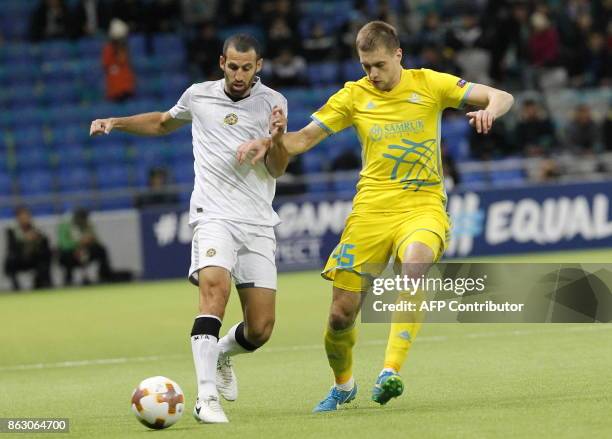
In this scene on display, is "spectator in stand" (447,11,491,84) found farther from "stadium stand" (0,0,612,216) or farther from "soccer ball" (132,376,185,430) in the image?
"soccer ball" (132,376,185,430)

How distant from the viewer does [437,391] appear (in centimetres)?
912

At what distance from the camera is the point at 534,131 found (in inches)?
932

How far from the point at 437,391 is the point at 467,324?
205 inches

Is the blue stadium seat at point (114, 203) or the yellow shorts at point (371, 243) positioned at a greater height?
the yellow shorts at point (371, 243)

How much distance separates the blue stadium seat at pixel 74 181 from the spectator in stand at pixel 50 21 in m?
3.14

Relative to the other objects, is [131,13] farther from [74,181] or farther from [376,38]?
[376,38]

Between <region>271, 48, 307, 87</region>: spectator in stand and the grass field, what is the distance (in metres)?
7.38

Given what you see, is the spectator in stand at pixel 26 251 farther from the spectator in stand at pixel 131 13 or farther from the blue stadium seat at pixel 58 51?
the spectator in stand at pixel 131 13

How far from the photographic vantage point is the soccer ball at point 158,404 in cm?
770

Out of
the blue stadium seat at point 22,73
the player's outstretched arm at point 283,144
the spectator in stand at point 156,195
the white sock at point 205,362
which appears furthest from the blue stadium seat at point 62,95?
the white sock at point 205,362

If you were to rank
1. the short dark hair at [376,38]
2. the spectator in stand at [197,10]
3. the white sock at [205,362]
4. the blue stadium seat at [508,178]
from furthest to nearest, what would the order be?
the spectator in stand at [197,10]
the blue stadium seat at [508,178]
the short dark hair at [376,38]
the white sock at [205,362]

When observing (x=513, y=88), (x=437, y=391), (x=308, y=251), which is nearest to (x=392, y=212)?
(x=437, y=391)

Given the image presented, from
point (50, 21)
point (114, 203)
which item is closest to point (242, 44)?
point (114, 203)

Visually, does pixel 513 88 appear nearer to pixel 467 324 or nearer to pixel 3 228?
pixel 3 228
